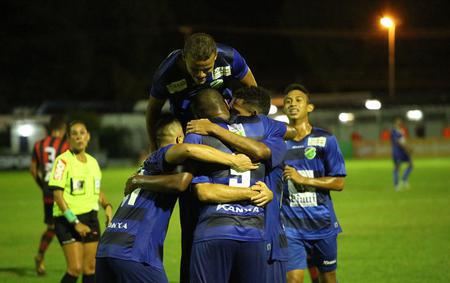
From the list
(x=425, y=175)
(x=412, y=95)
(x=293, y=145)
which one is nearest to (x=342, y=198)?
(x=425, y=175)

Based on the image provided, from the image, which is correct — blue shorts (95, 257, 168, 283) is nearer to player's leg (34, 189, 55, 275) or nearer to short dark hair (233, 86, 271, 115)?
short dark hair (233, 86, 271, 115)

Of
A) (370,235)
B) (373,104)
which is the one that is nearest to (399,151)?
(370,235)

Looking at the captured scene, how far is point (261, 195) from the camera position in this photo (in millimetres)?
5590

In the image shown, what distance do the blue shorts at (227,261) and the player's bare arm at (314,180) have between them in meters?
2.25

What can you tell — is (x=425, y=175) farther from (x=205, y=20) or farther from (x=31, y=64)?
(x=205, y=20)

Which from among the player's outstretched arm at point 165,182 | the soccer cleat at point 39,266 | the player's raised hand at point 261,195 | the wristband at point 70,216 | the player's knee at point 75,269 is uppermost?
the player's outstretched arm at point 165,182

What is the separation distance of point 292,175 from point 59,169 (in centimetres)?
279

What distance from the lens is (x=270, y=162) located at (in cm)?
580

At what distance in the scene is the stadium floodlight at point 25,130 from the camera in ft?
172

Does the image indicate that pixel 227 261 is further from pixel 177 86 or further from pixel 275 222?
pixel 177 86

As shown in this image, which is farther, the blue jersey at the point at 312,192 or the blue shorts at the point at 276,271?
the blue jersey at the point at 312,192

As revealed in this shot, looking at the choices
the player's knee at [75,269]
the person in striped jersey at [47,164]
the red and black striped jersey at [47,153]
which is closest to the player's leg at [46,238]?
the person in striped jersey at [47,164]

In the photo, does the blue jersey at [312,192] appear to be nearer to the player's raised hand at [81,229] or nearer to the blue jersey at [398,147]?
the player's raised hand at [81,229]

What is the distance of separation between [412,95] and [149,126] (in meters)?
55.1
